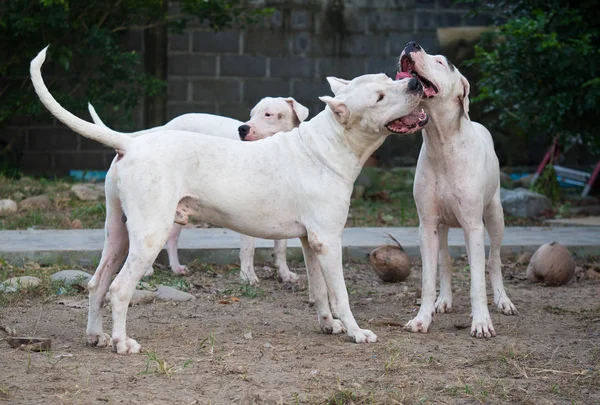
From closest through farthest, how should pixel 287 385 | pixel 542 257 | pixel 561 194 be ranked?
pixel 287 385 < pixel 542 257 < pixel 561 194

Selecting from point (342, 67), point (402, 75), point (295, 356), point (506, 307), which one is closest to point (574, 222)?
point (506, 307)

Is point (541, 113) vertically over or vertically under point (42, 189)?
over

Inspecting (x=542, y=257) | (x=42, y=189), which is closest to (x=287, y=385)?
(x=542, y=257)

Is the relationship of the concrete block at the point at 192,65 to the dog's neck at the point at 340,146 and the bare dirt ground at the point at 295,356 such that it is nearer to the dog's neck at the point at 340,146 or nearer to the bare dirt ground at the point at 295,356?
the bare dirt ground at the point at 295,356

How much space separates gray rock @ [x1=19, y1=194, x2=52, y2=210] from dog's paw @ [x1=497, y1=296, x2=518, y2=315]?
5.73m

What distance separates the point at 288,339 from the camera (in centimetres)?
537

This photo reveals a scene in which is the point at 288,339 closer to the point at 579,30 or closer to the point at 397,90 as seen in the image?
the point at 397,90

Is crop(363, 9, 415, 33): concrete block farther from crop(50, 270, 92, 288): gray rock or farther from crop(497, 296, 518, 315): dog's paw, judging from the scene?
crop(497, 296, 518, 315): dog's paw

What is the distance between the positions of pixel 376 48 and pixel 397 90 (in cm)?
948

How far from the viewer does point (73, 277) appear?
6820 mm

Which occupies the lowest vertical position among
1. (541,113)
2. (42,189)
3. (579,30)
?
(42,189)

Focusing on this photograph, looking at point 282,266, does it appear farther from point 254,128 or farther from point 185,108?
point 185,108

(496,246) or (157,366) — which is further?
(496,246)

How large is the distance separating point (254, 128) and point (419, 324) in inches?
87.9
